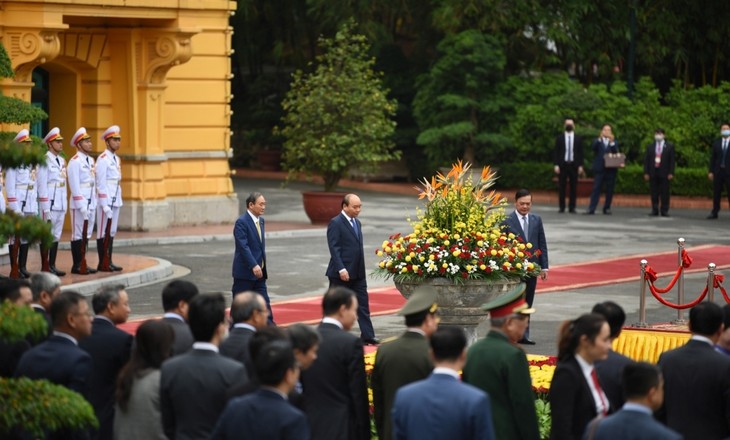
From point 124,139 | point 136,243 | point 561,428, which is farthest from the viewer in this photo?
point 124,139

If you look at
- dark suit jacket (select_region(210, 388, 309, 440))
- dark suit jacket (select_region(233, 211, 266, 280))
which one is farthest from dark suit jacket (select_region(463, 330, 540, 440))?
dark suit jacket (select_region(233, 211, 266, 280))

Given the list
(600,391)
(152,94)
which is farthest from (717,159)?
(600,391)

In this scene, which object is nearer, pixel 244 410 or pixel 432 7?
pixel 244 410

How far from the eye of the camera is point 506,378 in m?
8.51

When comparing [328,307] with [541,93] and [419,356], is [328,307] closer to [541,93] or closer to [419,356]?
[419,356]

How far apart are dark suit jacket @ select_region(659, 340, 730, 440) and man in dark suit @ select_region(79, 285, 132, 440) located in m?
3.21

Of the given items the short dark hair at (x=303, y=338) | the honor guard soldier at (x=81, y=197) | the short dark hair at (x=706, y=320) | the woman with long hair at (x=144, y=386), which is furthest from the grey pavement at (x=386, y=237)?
the woman with long hair at (x=144, y=386)

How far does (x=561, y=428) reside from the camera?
329 inches

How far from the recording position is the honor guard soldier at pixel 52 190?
2097 centimetres

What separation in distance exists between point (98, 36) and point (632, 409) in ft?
70.1

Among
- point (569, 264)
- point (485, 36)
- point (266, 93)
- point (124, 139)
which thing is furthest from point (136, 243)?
point (266, 93)

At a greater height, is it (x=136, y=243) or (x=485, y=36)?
(x=485, y=36)

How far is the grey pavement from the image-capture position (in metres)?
18.7

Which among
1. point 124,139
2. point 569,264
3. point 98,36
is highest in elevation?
point 98,36
